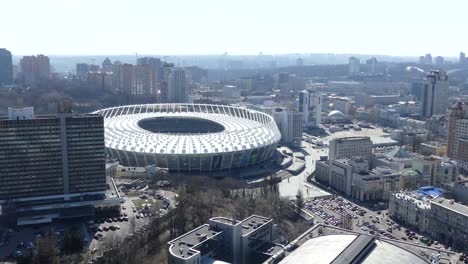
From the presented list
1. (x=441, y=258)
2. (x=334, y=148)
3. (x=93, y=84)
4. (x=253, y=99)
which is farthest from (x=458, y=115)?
(x=93, y=84)

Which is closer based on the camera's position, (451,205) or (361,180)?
(451,205)

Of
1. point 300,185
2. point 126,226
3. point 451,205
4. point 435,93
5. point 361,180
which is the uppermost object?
point 435,93

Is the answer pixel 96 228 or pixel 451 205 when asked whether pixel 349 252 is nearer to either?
pixel 451 205

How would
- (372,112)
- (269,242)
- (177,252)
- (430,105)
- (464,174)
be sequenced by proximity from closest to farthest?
(177,252) → (269,242) → (464,174) → (430,105) → (372,112)

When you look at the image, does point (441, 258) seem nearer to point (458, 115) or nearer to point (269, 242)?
point (269, 242)

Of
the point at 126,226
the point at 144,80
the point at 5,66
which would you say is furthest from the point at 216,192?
the point at 5,66

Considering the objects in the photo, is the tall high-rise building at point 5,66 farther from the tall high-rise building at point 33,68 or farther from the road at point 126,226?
the road at point 126,226
